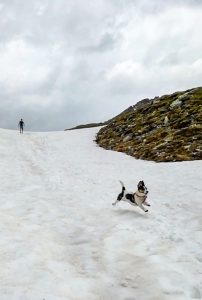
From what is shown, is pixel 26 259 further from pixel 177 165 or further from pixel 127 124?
pixel 127 124

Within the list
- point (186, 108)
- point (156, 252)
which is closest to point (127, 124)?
point (186, 108)

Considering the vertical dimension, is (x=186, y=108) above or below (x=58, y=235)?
above

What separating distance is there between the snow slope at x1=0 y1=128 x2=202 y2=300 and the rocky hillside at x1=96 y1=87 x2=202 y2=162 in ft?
25.9

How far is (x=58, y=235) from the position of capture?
49.3 feet

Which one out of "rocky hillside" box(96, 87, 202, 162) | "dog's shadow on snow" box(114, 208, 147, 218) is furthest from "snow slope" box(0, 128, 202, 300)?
"rocky hillside" box(96, 87, 202, 162)

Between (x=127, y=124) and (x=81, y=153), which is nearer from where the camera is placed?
(x=81, y=153)

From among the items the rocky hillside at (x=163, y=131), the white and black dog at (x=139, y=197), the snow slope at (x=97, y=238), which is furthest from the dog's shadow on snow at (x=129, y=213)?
the rocky hillside at (x=163, y=131)

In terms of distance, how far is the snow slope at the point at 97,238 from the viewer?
10.2m

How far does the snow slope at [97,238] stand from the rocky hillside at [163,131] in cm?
789

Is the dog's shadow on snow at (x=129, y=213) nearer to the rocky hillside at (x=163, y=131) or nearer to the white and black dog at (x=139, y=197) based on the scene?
the white and black dog at (x=139, y=197)

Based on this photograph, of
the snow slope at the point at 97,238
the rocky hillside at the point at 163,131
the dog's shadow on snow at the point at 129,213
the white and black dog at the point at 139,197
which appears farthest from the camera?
the rocky hillside at the point at 163,131

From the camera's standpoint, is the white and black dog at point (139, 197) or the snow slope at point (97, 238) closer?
the snow slope at point (97, 238)

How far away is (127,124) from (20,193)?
128 ft

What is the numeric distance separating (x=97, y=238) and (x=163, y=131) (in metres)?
35.0
